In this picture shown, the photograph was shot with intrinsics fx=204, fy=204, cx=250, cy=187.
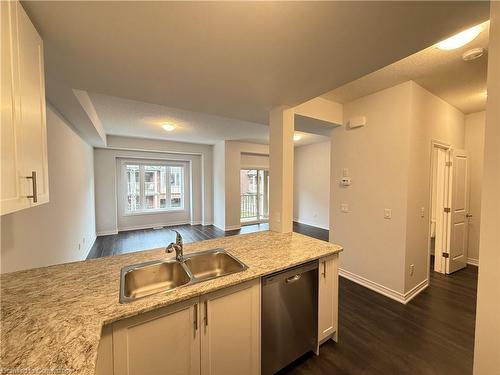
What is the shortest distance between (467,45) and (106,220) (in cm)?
723

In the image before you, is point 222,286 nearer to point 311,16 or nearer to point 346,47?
point 311,16

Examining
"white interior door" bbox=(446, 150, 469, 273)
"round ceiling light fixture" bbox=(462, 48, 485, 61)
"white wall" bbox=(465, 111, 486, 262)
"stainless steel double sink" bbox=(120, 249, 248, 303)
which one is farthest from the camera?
"white wall" bbox=(465, 111, 486, 262)

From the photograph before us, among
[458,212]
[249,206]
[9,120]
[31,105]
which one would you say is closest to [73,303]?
[9,120]

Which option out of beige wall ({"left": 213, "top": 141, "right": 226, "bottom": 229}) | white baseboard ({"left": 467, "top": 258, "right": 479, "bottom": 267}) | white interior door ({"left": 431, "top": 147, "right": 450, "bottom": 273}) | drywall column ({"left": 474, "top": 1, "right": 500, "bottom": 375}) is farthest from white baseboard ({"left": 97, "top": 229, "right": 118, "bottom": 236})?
white baseboard ({"left": 467, "top": 258, "right": 479, "bottom": 267})

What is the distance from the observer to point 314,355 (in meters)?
1.78

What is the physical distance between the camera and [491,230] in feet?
3.14

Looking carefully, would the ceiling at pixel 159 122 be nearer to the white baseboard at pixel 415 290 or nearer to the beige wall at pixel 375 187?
the beige wall at pixel 375 187

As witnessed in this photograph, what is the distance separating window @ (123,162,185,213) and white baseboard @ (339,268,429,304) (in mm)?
5353

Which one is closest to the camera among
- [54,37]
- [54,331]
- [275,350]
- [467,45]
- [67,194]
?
[54,331]

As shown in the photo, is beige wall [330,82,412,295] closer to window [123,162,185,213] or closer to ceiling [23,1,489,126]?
ceiling [23,1,489,126]

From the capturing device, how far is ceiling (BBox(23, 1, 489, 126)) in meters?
0.99

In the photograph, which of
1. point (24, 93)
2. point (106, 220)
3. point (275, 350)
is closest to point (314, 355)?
point (275, 350)

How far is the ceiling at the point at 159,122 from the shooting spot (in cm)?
309

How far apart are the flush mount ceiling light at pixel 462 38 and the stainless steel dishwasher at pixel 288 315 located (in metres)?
2.11
